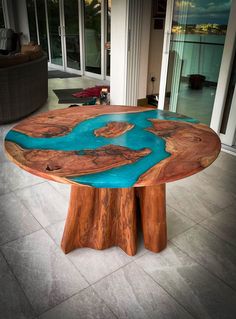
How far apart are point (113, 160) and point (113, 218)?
55 cm

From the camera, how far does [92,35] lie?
21.3 ft

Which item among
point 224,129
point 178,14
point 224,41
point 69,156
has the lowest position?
point 224,129

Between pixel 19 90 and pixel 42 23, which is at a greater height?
pixel 42 23

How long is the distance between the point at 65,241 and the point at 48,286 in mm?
267

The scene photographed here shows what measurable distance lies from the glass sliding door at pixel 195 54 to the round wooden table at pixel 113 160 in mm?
1685

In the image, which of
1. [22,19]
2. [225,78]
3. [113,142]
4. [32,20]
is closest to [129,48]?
[225,78]

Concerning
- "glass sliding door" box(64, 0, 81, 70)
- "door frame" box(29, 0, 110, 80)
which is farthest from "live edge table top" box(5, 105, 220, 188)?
"glass sliding door" box(64, 0, 81, 70)

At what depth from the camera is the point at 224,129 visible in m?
3.16

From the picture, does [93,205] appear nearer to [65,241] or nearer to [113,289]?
[65,241]

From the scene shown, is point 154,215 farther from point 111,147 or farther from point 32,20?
point 32,20

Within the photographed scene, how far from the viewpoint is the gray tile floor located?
4.36ft

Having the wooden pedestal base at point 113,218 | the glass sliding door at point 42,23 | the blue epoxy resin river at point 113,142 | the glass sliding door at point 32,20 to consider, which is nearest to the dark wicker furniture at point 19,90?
the blue epoxy resin river at point 113,142

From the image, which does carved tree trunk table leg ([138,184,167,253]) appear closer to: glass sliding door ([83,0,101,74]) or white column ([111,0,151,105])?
white column ([111,0,151,105])

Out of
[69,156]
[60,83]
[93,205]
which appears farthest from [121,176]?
[60,83]
